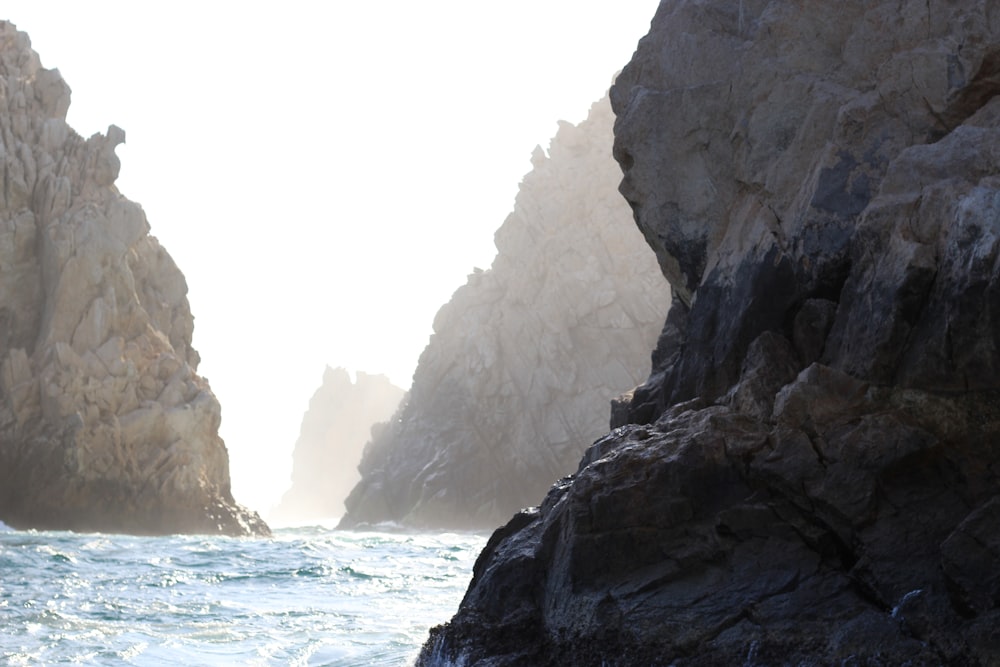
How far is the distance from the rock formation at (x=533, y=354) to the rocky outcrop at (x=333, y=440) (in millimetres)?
87910

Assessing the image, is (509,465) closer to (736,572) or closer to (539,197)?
(539,197)

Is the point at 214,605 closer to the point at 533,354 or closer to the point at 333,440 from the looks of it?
the point at 533,354

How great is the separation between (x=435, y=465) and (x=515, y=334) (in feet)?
37.5

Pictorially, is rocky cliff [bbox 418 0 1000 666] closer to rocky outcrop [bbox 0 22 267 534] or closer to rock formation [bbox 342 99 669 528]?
rocky outcrop [bbox 0 22 267 534]

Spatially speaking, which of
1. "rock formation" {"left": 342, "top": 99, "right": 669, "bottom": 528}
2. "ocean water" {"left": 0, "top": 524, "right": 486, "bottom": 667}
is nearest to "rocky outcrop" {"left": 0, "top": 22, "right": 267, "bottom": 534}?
"ocean water" {"left": 0, "top": 524, "right": 486, "bottom": 667}

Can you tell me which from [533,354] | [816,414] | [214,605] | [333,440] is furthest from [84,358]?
[333,440]

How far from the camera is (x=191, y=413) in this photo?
150 feet

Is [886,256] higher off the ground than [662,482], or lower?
higher

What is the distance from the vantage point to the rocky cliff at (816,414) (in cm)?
743

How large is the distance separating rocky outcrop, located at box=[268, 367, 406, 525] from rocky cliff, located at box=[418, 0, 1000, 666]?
6009 inches

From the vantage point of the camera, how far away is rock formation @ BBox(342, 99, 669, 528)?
67.0m

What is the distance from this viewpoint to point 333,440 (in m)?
172

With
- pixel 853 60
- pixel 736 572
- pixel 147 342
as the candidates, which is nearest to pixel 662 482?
pixel 736 572

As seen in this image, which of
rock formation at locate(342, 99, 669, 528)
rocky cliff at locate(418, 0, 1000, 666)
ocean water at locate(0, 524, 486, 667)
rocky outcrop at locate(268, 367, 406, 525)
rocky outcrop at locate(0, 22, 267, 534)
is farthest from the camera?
rocky outcrop at locate(268, 367, 406, 525)
